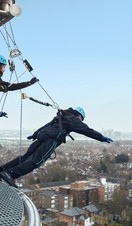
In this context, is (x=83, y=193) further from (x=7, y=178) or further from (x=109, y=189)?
(x=7, y=178)

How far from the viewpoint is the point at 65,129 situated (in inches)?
114

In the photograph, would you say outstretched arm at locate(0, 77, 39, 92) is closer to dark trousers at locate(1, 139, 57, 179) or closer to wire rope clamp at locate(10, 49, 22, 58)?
wire rope clamp at locate(10, 49, 22, 58)

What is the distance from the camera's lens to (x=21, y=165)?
110 inches

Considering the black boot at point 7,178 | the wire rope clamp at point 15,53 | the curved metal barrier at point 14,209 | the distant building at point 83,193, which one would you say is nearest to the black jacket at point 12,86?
the wire rope clamp at point 15,53

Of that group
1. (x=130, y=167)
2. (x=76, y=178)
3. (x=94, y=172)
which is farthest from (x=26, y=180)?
(x=130, y=167)

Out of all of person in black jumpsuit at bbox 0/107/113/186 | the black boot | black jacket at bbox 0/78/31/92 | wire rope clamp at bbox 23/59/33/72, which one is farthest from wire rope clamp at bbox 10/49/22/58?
the black boot

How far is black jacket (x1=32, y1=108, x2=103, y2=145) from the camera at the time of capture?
2801 millimetres

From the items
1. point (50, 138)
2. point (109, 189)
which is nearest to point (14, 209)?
point (50, 138)

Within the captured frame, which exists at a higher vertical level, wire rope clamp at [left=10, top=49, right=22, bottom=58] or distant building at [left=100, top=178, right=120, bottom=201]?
wire rope clamp at [left=10, top=49, right=22, bottom=58]

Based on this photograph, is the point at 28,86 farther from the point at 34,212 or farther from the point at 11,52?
the point at 34,212

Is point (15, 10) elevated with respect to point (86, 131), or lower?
elevated

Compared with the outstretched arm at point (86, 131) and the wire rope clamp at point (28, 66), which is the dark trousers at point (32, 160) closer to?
the outstretched arm at point (86, 131)

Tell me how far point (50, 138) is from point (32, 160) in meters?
0.21

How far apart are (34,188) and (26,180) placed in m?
2.95
